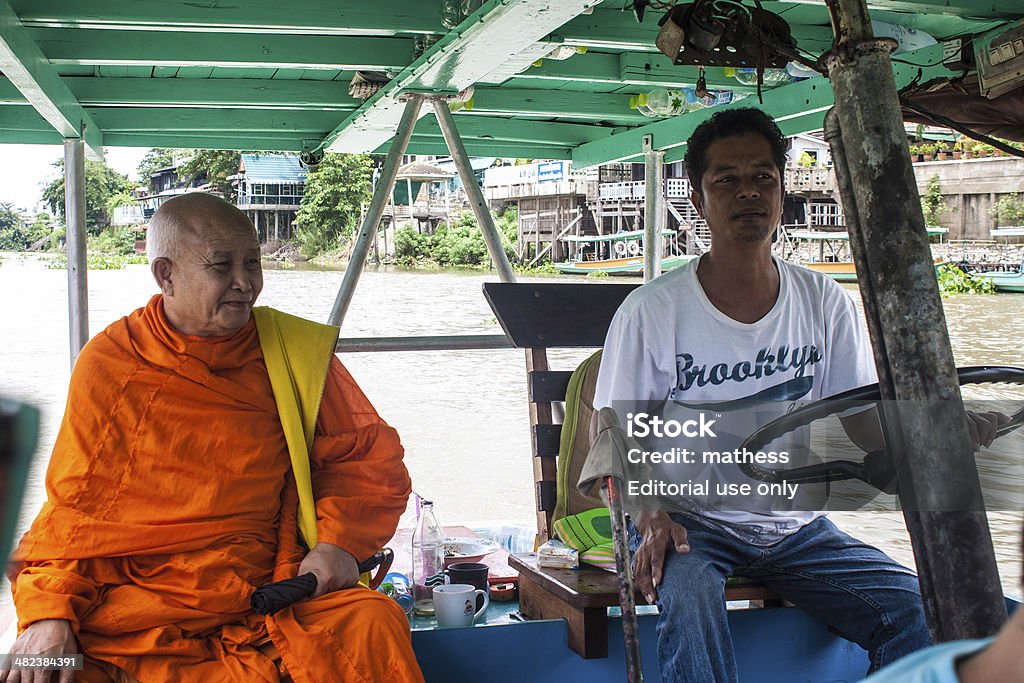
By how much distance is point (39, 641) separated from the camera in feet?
6.11

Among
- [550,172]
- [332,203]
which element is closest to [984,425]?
[332,203]

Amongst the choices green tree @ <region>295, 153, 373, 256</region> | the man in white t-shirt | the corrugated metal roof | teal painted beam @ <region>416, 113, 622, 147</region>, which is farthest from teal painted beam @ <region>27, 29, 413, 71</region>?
green tree @ <region>295, 153, 373, 256</region>

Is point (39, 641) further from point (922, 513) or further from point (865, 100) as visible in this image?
point (865, 100)

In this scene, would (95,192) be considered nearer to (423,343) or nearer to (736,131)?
(423,343)

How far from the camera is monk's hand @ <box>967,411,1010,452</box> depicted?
50.9 inches

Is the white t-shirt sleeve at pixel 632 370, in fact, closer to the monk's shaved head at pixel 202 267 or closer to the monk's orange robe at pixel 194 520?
the monk's orange robe at pixel 194 520

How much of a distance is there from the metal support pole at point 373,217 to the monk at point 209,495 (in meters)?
1.15

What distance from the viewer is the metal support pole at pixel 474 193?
12.2ft

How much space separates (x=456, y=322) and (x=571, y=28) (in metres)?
15.5

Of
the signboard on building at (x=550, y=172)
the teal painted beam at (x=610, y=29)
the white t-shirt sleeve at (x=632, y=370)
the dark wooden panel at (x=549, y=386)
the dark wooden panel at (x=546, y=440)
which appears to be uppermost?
the signboard on building at (x=550, y=172)

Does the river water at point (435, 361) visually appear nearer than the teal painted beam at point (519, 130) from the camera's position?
No

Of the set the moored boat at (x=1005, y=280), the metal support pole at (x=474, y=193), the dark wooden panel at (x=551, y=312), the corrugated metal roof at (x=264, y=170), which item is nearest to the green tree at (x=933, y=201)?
the moored boat at (x=1005, y=280)

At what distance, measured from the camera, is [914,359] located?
1.12 m

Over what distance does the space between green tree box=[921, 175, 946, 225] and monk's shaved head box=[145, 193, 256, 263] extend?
565 inches
